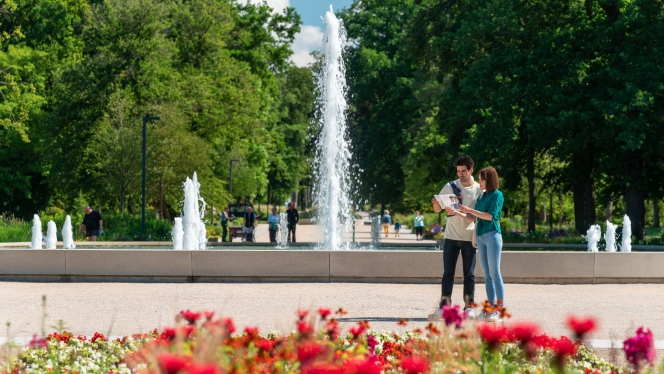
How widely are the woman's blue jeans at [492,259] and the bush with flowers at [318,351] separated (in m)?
1.97

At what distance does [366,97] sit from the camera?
6241 centimetres

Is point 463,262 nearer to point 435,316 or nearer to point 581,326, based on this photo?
point 435,316

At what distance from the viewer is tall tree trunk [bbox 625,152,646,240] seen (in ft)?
106

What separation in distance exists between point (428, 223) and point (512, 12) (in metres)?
27.2

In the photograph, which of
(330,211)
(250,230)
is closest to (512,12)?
(250,230)

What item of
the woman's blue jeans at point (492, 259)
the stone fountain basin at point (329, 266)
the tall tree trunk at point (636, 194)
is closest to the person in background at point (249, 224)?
the tall tree trunk at point (636, 194)

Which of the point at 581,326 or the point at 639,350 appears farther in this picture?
the point at 639,350

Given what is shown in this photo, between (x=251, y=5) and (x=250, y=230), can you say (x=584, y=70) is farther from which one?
(x=251, y=5)

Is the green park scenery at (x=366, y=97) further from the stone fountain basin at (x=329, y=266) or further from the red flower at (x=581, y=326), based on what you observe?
the red flower at (x=581, y=326)

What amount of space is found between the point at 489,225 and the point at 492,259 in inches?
14.0

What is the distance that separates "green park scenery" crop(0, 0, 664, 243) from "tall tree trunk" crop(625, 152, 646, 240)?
0.05m

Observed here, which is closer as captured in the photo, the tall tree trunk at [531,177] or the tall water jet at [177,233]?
the tall water jet at [177,233]

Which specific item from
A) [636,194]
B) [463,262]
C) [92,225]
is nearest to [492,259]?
[463,262]

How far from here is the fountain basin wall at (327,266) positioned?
16.5m
